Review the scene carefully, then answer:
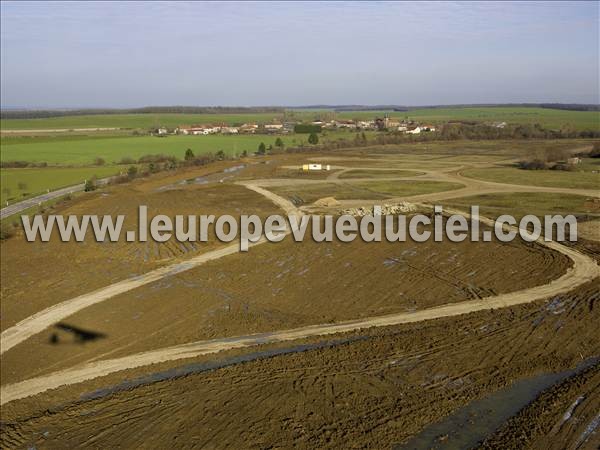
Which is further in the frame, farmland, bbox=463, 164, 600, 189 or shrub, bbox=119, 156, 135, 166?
shrub, bbox=119, 156, 135, 166

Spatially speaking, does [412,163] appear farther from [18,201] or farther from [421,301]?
[421,301]

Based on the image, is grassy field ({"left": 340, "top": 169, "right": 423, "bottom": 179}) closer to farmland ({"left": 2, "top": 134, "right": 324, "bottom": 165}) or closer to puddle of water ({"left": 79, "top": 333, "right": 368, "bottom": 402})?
farmland ({"left": 2, "top": 134, "right": 324, "bottom": 165})

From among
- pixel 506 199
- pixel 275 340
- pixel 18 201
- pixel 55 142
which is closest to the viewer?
pixel 275 340

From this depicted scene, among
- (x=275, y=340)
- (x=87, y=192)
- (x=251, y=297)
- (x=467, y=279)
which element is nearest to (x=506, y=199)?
(x=467, y=279)

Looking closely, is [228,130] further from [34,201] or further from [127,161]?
[34,201]

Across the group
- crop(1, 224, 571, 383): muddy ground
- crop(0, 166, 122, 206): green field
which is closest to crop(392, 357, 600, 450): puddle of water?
crop(1, 224, 571, 383): muddy ground

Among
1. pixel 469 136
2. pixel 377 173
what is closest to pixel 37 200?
pixel 377 173
